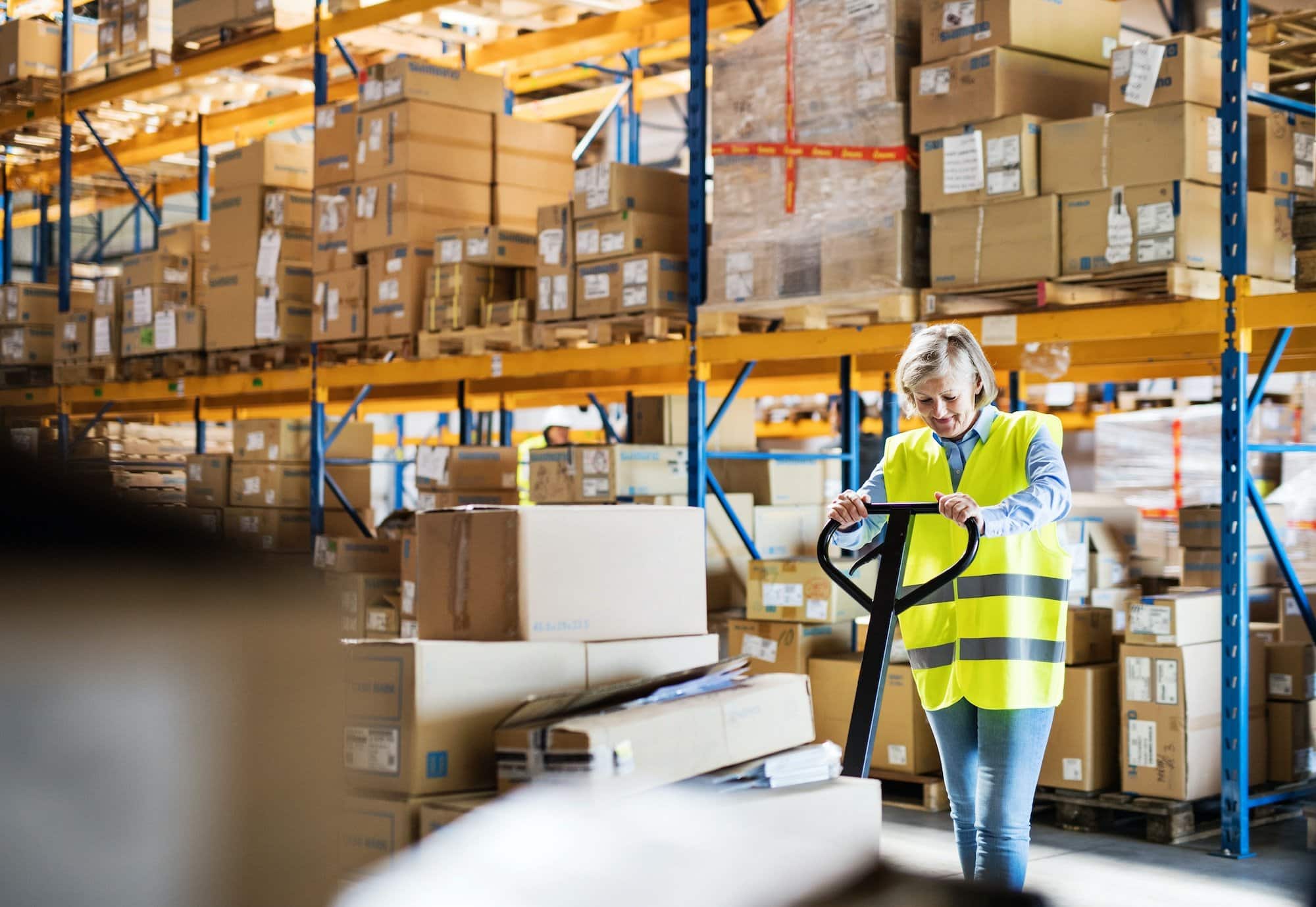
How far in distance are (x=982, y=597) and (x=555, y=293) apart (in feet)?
14.8

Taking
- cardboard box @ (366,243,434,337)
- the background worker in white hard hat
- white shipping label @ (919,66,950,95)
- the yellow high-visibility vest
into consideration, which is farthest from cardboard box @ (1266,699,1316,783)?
cardboard box @ (366,243,434,337)

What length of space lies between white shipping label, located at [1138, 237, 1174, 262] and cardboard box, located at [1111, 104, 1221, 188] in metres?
0.22

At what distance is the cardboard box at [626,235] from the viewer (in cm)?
708

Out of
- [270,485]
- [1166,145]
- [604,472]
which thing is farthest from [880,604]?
[270,485]

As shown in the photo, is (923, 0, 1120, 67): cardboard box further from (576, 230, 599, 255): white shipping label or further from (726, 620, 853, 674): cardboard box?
(726, 620, 853, 674): cardboard box

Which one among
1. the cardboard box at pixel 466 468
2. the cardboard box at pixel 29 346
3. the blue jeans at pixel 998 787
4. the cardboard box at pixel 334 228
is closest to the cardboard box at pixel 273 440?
the cardboard box at pixel 334 228

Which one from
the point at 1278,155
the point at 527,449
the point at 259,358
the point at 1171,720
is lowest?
the point at 1171,720

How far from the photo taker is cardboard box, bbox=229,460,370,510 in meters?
9.62

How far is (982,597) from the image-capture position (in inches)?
131

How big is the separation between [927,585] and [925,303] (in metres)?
2.96

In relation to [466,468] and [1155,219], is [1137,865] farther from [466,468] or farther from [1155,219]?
[466,468]

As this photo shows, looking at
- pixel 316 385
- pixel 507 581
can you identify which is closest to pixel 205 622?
pixel 507 581

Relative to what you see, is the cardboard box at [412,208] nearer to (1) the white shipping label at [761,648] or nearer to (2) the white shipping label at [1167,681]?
(1) the white shipping label at [761,648]

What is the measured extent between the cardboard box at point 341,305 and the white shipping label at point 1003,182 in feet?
14.3
